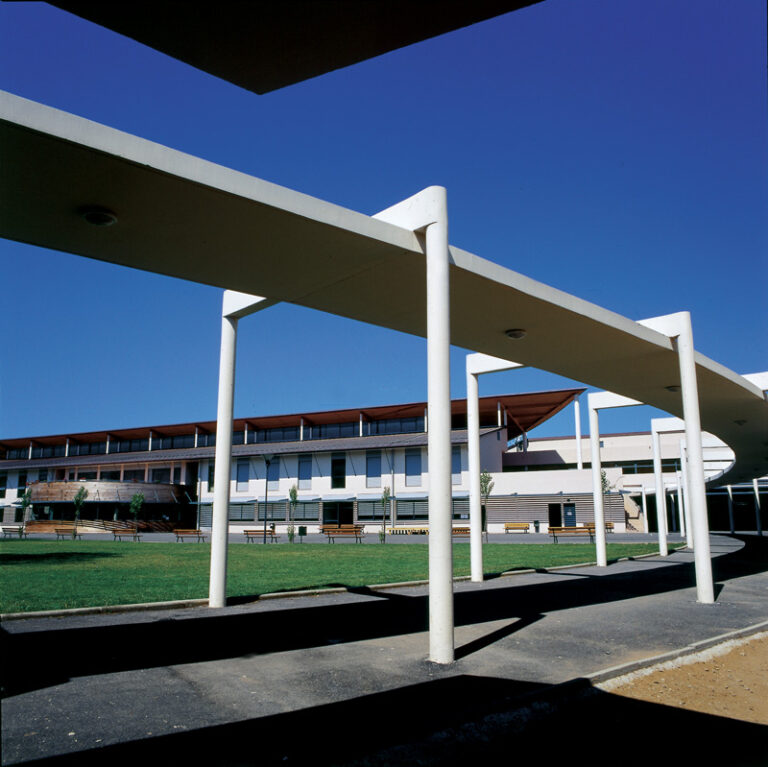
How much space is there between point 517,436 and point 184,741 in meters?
57.4

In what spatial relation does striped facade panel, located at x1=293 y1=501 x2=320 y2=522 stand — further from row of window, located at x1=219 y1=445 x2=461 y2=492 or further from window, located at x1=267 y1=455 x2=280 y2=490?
window, located at x1=267 y1=455 x2=280 y2=490

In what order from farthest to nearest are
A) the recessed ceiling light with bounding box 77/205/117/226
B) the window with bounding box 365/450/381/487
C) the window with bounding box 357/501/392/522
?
1. the window with bounding box 365/450/381/487
2. the window with bounding box 357/501/392/522
3. the recessed ceiling light with bounding box 77/205/117/226

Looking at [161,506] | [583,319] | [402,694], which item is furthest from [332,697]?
[161,506]

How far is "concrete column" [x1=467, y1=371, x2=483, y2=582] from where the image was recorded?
12.1 m

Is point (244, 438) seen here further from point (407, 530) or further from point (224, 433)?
point (224, 433)

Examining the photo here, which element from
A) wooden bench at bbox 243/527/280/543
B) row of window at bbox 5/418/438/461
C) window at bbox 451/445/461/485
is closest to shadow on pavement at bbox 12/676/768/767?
wooden bench at bbox 243/527/280/543

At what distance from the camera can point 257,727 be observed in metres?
3.91

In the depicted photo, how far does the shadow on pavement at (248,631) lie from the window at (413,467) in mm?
37597

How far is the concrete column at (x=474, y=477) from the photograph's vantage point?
12118 mm

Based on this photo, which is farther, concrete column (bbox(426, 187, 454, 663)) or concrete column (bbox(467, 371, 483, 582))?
concrete column (bbox(467, 371, 483, 582))

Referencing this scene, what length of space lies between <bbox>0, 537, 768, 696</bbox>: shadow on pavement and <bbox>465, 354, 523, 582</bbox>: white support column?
1.42m

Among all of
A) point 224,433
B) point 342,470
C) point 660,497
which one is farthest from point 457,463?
point 224,433

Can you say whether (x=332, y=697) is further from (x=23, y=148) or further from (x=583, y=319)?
(x=583, y=319)

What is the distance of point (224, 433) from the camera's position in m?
8.82
